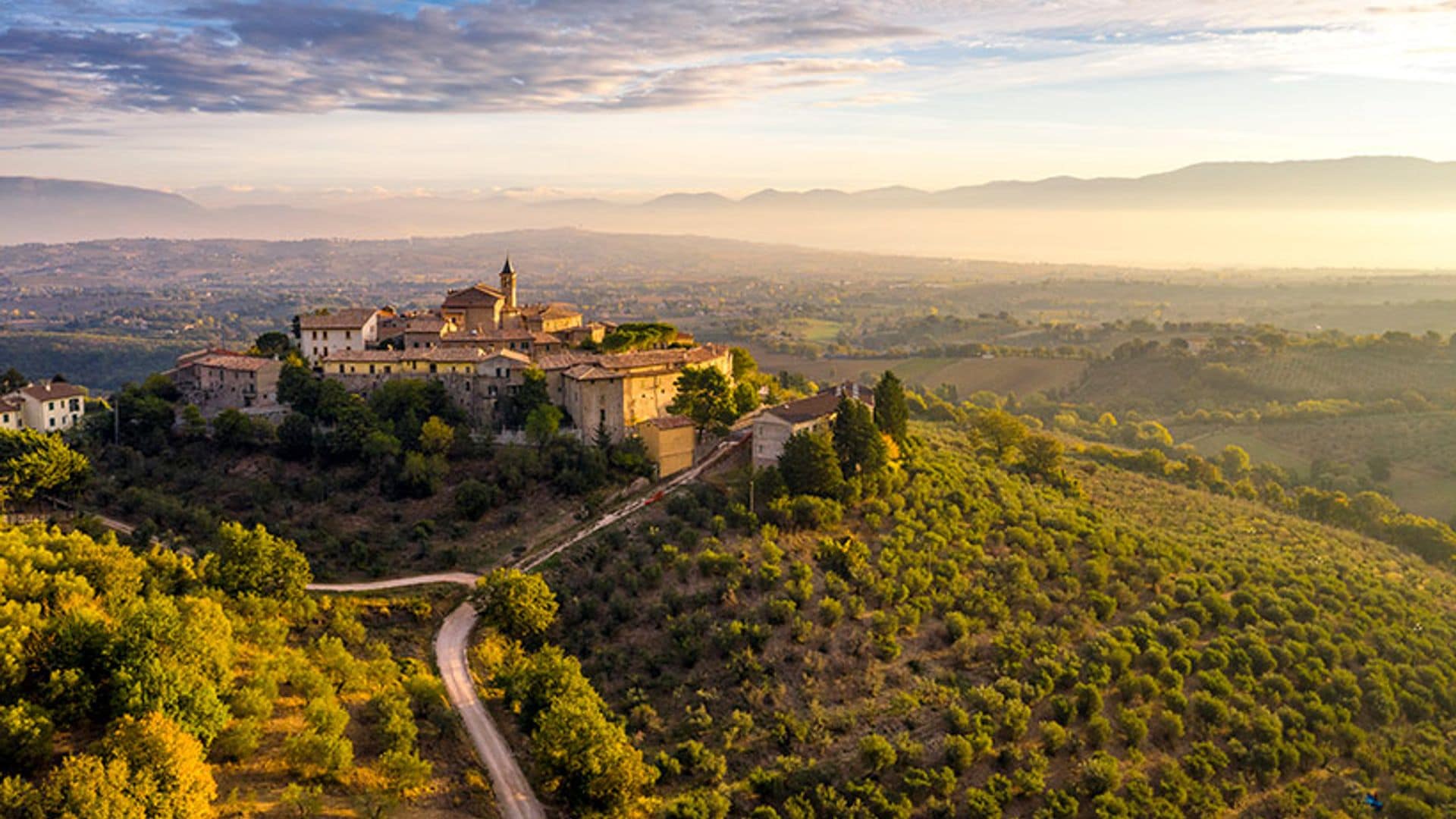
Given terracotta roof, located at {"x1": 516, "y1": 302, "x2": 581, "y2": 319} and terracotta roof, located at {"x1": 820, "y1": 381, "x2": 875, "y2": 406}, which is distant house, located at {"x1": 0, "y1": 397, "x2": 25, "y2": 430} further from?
terracotta roof, located at {"x1": 820, "y1": 381, "x2": 875, "y2": 406}

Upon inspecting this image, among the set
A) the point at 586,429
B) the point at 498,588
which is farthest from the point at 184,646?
the point at 586,429

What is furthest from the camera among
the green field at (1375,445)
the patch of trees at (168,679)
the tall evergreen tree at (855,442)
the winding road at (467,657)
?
the green field at (1375,445)

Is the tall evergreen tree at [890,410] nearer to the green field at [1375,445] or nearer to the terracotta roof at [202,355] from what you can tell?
the terracotta roof at [202,355]

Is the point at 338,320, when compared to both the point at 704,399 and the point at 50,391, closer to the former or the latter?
the point at 50,391

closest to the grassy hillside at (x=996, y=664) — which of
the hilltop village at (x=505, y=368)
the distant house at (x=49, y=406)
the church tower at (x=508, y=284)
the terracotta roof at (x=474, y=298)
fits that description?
the hilltop village at (x=505, y=368)

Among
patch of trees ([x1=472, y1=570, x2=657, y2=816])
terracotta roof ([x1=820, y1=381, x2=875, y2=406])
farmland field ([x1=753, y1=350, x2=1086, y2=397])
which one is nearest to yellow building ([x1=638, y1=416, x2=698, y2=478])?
terracotta roof ([x1=820, y1=381, x2=875, y2=406])

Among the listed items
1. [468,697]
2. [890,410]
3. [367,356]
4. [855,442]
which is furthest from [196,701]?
[890,410]
